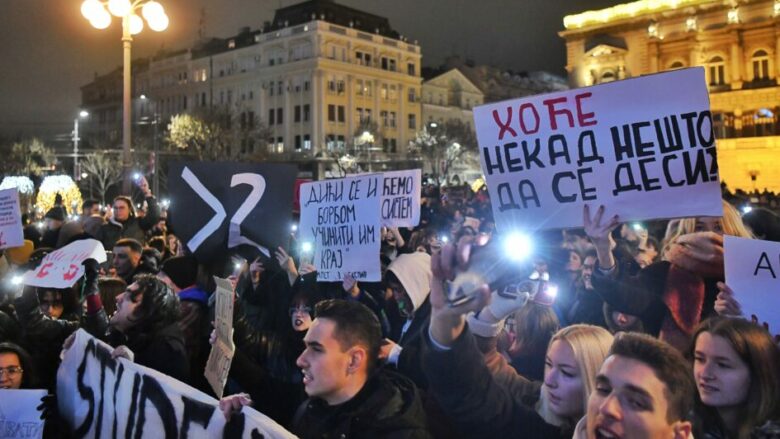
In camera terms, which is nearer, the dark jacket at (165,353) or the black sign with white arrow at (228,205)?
the dark jacket at (165,353)

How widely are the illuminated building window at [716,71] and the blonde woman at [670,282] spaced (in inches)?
2145

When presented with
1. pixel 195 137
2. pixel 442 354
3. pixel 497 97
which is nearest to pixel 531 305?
pixel 442 354

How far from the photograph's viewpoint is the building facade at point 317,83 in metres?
71.6

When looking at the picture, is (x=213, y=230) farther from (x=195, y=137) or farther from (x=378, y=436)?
(x=195, y=137)

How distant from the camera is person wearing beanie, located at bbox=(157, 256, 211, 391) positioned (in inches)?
194

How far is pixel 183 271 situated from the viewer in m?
5.46

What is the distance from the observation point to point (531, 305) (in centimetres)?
439

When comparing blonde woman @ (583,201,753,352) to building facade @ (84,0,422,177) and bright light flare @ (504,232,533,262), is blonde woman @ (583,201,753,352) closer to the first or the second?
bright light flare @ (504,232,533,262)

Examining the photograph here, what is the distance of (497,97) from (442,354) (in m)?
97.0

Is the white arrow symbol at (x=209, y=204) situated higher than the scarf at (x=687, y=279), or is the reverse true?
the white arrow symbol at (x=209, y=204)

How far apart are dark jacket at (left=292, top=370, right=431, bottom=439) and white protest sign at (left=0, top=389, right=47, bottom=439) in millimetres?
1976

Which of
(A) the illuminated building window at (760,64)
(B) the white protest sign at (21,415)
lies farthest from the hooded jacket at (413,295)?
(A) the illuminated building window at (760,64)

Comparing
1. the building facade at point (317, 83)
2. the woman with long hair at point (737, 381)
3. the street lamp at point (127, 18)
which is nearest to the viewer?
the woman with long hair at point (737, 381)

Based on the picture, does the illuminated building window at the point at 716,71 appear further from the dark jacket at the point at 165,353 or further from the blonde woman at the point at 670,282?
the dark jacket at the point at 165,353
